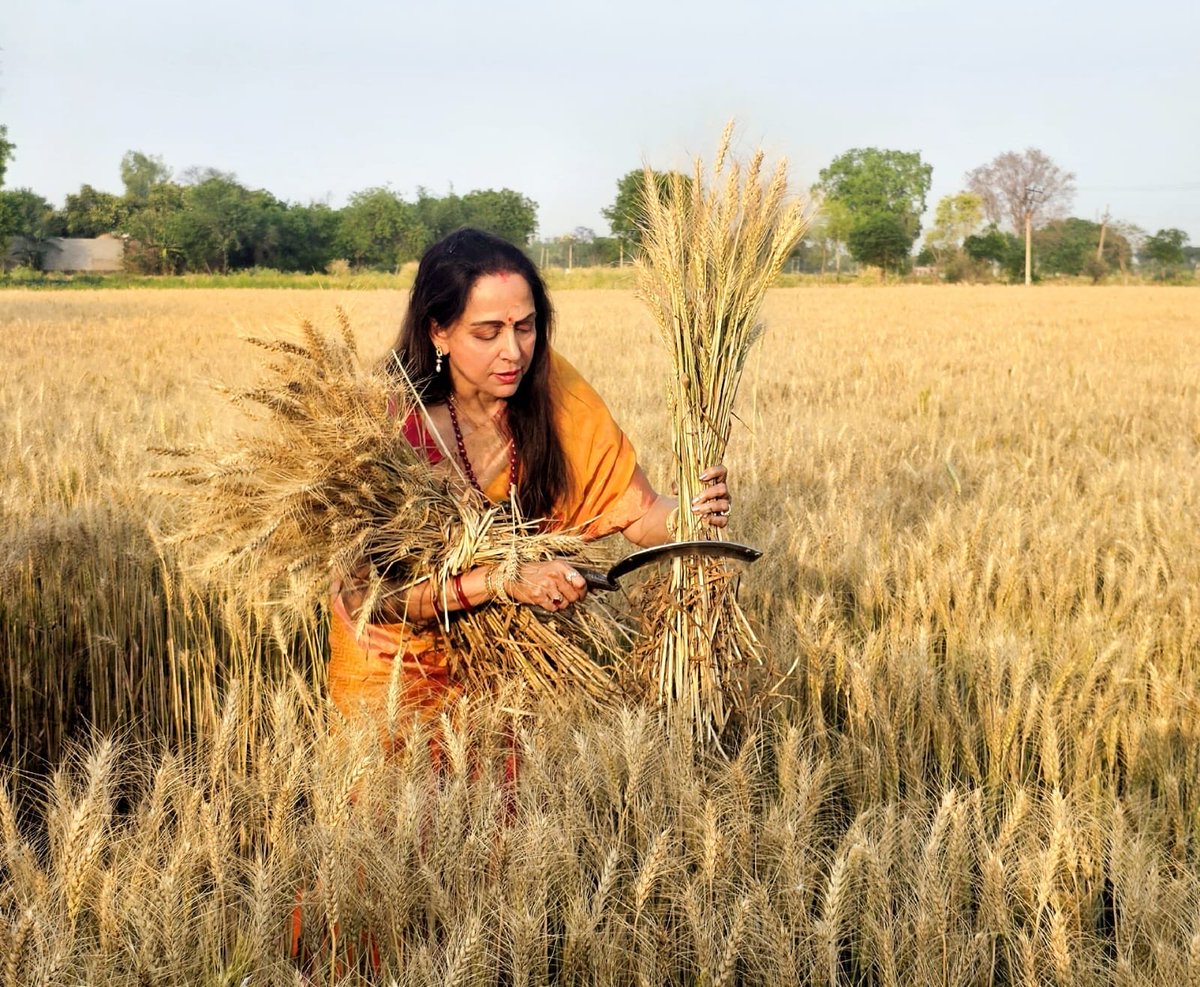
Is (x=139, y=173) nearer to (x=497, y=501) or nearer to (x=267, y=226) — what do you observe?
(x=267, y=226)

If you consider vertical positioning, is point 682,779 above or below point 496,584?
below

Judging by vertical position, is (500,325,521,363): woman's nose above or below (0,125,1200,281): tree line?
below

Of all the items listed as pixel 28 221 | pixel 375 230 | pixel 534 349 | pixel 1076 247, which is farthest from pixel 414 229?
pixel 534 349

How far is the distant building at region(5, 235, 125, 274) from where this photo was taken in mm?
57938

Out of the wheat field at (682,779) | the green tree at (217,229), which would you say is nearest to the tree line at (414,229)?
the green tree at (217,229)

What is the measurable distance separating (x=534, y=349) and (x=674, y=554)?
29.2 inches

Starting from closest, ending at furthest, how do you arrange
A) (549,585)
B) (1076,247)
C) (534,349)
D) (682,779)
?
(682,779) → (549,585) → (534,349) → (1076,247)

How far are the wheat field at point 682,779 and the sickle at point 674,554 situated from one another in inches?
9.3

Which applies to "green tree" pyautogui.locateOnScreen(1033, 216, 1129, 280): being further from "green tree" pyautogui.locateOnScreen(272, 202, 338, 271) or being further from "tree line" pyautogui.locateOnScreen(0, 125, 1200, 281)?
"green tree" pyautogui.locateOnScreen(272, 202, 338, 271)

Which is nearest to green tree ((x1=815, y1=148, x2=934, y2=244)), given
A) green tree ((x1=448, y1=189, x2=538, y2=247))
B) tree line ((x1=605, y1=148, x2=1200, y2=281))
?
tree line ((x1=605, y1=148, x2=1200, y2=281))

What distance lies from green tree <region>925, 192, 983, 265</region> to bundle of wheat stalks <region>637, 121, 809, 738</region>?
68464mm

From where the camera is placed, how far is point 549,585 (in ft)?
6.09

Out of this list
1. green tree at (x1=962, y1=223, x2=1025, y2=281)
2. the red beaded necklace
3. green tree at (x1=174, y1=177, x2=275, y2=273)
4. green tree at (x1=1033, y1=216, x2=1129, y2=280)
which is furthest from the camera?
green tree at (x1=962, y1=223, x2=1025, y2=281)

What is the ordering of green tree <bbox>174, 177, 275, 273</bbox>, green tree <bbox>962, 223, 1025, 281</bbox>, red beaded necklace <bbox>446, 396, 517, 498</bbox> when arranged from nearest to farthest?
1. red beaded necklace <bbox>446, 396, 517, 498</bbox>
2. green tree <bbox>174, 177, 275, 273</bbox>
3. green tree <bbox>962, 223, 1025, 281</bbox>
